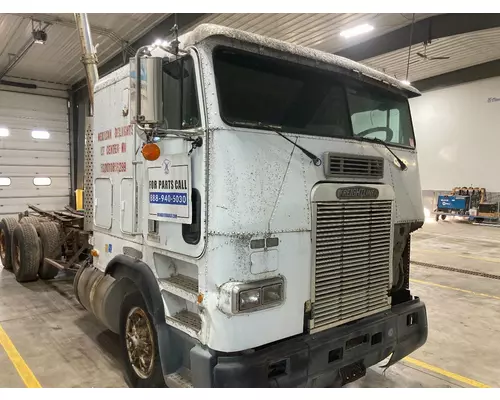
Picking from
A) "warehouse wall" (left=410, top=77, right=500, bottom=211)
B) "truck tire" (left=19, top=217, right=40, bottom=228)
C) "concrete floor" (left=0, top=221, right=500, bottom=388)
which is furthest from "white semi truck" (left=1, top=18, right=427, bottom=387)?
"warehouse wall" (left=410, top=77, right=500, bottom=211)

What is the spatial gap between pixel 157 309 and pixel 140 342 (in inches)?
19.4

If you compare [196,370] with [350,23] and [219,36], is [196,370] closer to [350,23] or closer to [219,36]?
[219,36]

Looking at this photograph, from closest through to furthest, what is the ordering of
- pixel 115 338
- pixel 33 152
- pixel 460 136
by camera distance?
pixel 115 338 → pixel 33 152 → pixel 460 136

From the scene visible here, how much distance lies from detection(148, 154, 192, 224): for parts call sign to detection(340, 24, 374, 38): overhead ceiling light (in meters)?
9.33

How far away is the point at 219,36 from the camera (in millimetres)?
2447

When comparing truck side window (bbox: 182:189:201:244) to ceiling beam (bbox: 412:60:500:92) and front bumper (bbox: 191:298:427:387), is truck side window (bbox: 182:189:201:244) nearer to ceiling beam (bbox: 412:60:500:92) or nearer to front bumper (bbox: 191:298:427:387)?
front bumper (bbox: 191:298:427:387)

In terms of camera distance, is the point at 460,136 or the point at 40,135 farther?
the point at 460,136

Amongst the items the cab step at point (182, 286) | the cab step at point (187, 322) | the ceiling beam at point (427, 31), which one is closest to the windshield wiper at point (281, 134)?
the cab step at point (182, 286)

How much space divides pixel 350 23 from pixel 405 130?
7.56 m

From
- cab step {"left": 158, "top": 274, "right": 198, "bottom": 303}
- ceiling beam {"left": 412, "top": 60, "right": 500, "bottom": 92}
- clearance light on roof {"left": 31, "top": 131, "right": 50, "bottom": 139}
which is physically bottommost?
cab step {"left": 158, "top": 274, "right": 198, "bottom": 303}

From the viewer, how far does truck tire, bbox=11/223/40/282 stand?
643 centimetres

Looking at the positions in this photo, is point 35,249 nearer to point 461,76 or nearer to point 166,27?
point 166,27

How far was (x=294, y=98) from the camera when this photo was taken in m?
2.84

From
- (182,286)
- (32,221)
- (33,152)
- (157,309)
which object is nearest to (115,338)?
(157,309)
